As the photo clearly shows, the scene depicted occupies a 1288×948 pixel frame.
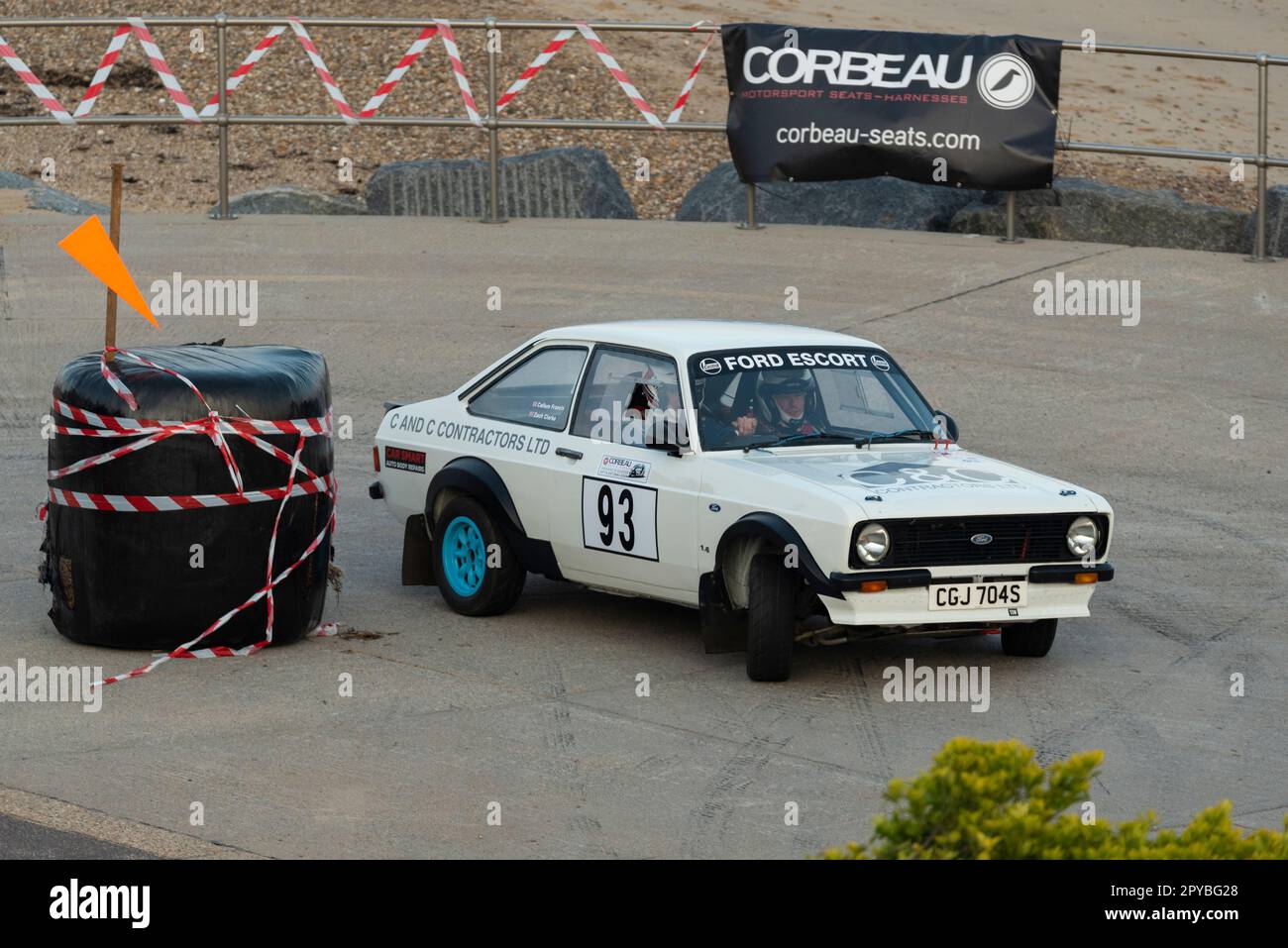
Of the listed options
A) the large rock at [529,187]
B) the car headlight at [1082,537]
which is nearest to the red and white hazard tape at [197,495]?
the car headlight at [1082,537]

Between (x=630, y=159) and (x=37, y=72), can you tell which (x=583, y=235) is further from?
(x=37, y=72)

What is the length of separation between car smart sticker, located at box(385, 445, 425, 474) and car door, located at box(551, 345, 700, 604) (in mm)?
1099

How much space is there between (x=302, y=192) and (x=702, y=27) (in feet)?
18.5

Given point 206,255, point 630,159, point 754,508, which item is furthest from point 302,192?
point 754,508

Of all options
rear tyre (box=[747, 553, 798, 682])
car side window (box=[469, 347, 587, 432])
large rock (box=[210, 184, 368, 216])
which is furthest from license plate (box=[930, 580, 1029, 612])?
large rock (box=[210, 184, 368, 216])

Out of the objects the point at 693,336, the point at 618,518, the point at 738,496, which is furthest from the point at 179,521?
the point at 693,336

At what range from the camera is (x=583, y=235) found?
19719 millimetres

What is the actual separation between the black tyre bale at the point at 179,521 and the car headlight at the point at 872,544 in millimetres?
2612

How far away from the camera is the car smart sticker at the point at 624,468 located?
9.10 m

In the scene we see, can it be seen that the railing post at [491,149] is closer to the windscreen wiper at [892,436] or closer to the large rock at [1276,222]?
the large rock at [1276,222]

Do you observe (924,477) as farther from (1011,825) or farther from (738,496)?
(1011,825)

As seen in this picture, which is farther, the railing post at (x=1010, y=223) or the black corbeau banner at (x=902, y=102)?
the railing post at (x=1010, y=223)

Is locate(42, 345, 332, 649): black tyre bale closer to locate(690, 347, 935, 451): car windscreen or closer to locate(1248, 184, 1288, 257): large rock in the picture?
locate(690, 347, 935, 451): car windscreen

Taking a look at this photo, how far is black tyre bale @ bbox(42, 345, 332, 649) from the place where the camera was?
8.62 metres
